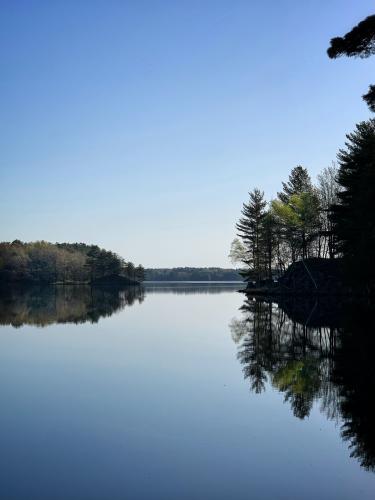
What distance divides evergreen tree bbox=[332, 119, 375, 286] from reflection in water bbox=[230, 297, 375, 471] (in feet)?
12.1

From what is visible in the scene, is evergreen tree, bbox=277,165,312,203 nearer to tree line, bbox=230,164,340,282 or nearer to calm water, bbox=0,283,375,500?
tree line, bbox=230,164,340,282

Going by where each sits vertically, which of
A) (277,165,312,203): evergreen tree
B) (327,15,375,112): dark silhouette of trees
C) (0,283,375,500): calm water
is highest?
(277,165,312,203): evergreen tree

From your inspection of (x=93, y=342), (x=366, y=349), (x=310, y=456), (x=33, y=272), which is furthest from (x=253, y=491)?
(x=33, y=272)

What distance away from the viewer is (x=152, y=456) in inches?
326

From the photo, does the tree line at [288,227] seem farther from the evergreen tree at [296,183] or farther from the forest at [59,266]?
the forest at [59,266]

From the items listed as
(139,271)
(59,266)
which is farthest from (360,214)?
(59,266)

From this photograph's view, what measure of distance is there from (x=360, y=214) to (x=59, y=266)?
16106 cm

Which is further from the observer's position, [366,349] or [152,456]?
[366,349]

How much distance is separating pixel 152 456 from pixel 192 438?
122 centimetres

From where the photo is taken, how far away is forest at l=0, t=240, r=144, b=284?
16962 cm

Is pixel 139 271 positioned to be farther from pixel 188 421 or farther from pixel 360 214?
pixel 188 421

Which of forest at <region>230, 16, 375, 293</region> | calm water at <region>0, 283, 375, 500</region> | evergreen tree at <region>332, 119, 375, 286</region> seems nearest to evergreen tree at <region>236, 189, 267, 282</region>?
forest at <region>230, 16, 375, 293</region>

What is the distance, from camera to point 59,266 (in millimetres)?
179625

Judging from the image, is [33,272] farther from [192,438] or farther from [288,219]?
[192,438]
